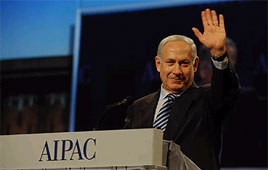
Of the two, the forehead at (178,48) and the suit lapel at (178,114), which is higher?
the forehead at (178,48)

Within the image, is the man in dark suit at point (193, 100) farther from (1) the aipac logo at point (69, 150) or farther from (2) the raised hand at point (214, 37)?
(1) the aipac logo at point (69, 150)

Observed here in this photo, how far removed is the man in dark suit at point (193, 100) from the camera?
8.31 ft

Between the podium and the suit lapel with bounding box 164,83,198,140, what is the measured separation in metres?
0.45

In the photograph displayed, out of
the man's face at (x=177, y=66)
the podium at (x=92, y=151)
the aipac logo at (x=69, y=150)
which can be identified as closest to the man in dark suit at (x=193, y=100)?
the man's face at (x=177, y=66)

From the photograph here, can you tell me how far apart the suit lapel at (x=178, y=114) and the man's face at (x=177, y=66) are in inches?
2.3

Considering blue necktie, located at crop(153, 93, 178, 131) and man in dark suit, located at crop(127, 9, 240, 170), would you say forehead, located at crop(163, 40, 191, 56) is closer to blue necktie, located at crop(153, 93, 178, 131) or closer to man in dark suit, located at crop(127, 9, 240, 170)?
man in dark suit, located at crop(127, 9, 240, 170)

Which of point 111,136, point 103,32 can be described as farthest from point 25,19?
point 111,136

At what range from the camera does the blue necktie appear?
2707 millimetres

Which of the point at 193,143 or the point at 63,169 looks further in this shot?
the point at 193,143

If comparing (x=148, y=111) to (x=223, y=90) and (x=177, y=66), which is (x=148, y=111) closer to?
(x=177, y=66)

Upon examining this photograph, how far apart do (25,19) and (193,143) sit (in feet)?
14.1

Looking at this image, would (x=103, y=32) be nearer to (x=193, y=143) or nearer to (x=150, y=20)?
(x=150, y=20)

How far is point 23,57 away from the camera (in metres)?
6.33

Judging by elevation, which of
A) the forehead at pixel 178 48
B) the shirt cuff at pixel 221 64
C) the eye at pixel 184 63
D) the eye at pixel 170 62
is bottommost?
the shirt cuff at pixel 221 64
